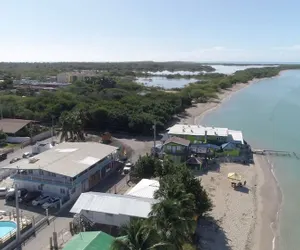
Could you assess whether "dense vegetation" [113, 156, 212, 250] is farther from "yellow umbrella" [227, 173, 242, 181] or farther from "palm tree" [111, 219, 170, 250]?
"yellow umbrella" [227, 173, 242, 181]

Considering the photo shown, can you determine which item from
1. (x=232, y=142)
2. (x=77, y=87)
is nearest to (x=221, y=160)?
(x=232, y=142)

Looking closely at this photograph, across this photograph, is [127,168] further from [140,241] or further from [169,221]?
[140,241]

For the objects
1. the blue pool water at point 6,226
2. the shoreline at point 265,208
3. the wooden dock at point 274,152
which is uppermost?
the blue pool water at point 6,226

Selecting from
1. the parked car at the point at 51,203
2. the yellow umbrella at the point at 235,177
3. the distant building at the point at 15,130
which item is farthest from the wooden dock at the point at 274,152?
the distant building at the point at 15,130

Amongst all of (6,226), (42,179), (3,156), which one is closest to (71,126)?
(3,156)

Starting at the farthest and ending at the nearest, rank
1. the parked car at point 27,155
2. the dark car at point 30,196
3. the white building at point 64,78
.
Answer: the white building at point 64,78
the parked car at point 27,155
the dark car at point 30,196

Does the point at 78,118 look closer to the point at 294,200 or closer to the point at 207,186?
the point at 207,186

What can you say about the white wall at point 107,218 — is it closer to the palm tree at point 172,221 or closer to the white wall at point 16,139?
the palm tree at point 172,221
